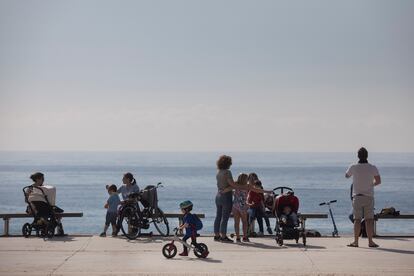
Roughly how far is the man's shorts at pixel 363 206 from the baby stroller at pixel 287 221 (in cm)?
113

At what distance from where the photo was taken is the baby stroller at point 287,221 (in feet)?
52.3

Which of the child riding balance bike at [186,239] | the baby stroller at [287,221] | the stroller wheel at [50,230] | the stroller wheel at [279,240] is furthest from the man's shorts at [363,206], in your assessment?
the stroller wheel at [50,230]

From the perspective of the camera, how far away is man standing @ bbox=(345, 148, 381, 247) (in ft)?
50.7

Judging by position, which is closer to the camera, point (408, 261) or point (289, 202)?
point (408, 261)

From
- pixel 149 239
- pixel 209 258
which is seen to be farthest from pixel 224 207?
pixel 209 258

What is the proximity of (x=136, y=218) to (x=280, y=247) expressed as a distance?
3.48 meters

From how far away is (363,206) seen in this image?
15531mm

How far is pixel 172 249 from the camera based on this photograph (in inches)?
554

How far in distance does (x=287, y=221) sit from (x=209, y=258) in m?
2.53

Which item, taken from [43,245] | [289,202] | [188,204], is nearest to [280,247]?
[289,202]

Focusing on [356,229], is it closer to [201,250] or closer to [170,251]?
[201,250]

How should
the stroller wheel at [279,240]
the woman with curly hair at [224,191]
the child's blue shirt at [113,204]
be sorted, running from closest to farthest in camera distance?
the stroller wheel at [279,240], the woman with curly hair at [224,191], the child's blue shirt at [113,204]

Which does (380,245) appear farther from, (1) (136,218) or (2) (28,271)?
(2) (28,271)

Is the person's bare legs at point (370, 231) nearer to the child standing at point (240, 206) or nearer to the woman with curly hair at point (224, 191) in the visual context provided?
the woman with curly hair at point (224, 191)
